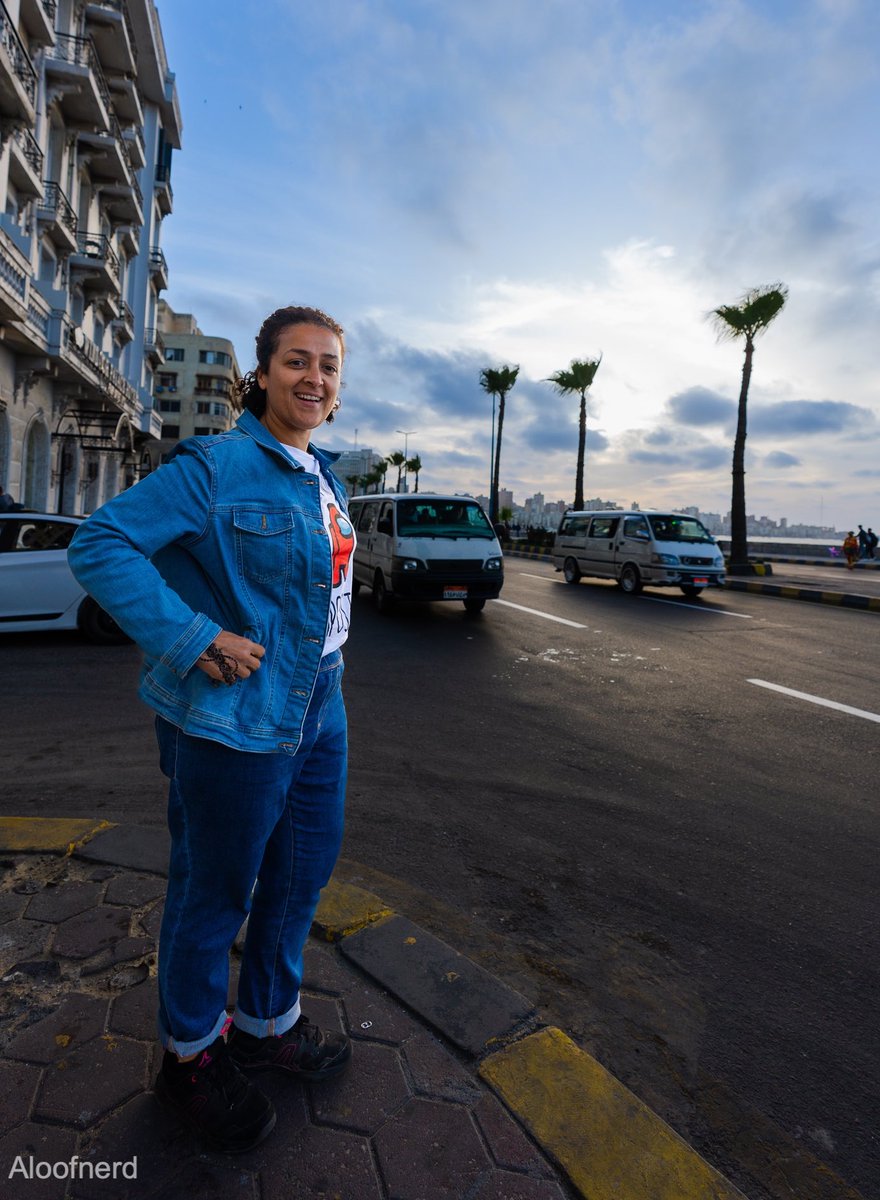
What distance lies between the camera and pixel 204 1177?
1.54m

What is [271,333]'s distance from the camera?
1.75 metres

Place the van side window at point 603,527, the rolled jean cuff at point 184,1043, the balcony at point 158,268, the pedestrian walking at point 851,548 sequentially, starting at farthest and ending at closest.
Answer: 1. the balcony at point 158,268
2. the pedestrian walking at point 851,548
3. the van side window at point 603,527
4. the rolled jean cuff at point 184,1043

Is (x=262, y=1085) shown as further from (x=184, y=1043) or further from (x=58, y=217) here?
(x=58, y=217)

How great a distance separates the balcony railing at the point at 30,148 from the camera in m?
18.1

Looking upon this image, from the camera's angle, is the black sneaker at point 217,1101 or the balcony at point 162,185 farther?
the balcony at point 162,185

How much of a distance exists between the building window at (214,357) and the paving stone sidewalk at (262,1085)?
85.6m

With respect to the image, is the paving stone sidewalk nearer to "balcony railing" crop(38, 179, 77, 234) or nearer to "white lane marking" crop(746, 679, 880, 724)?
"white lane marking" crop(746, 679, 880, 724)

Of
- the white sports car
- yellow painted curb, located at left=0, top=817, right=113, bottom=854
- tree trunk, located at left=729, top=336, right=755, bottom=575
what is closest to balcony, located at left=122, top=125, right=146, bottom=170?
Answer: tree trunk, located at left=729, top=336, right=755, bottom=575

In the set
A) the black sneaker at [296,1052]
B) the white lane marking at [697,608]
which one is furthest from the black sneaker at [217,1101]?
the white lane marking at [697,608]

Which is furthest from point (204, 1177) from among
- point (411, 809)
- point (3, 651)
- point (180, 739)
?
point (3, 651)

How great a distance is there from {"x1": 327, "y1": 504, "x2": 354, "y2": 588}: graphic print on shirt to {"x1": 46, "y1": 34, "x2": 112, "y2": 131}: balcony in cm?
2491

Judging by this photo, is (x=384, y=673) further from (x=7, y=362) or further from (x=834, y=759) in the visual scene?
(x=7, y=362)

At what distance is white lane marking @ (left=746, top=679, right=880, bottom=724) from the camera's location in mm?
6102

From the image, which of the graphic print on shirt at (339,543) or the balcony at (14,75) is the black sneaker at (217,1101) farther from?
the balcony at (14,75)
